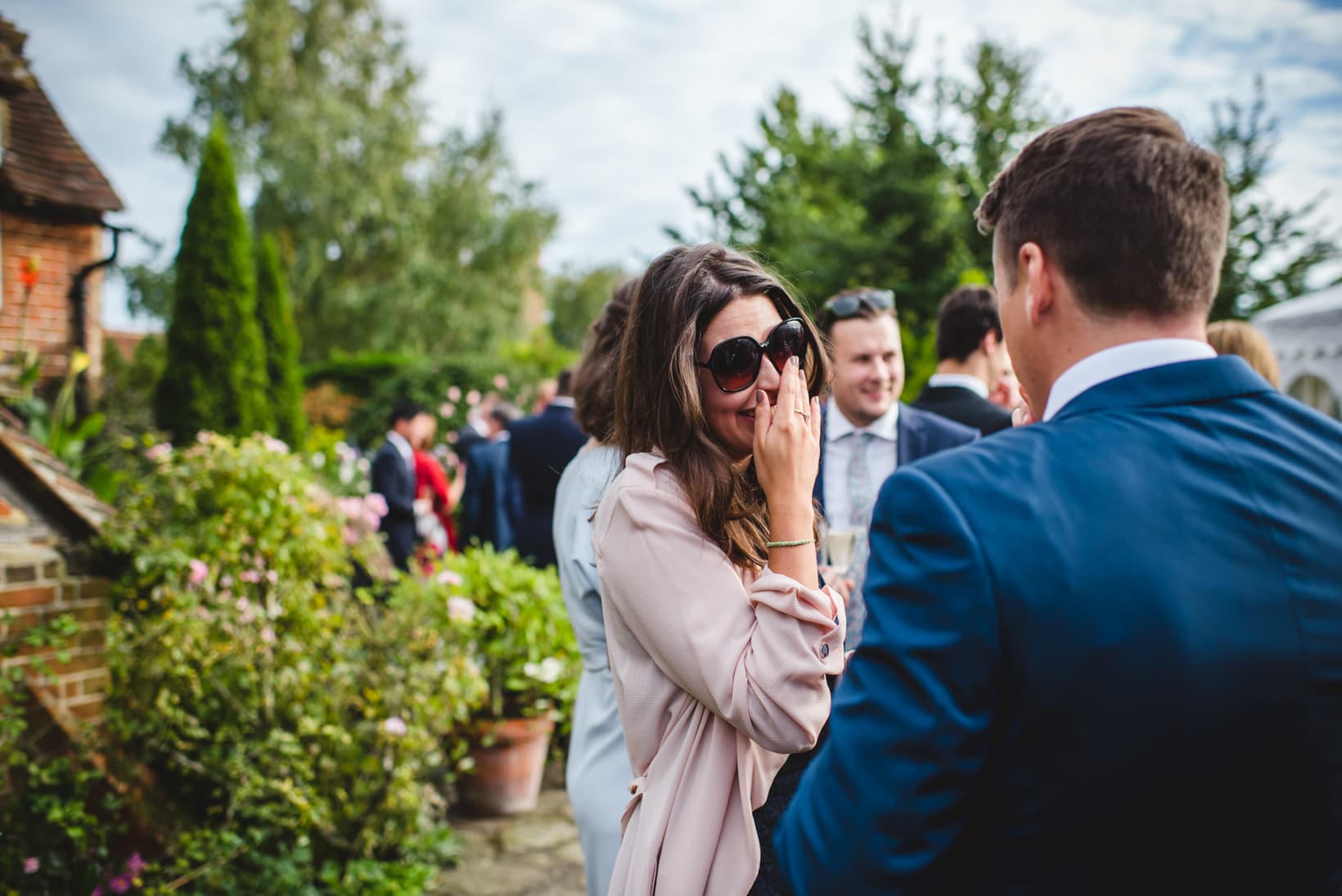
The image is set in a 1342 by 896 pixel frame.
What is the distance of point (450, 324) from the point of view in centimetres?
2317

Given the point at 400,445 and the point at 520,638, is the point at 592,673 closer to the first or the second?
the point at 520,638

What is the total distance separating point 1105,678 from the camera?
887 mm

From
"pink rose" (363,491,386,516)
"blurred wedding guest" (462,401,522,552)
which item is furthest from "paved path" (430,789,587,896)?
"blurred wedding guest" (462,401,522,552)

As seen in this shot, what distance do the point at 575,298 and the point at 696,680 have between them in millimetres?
49045

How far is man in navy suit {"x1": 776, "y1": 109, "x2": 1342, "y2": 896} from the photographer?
0.89 metres

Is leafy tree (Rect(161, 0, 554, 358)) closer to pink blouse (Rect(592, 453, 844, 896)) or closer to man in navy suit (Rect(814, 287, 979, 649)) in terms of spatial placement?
man in navy suit (Rect(814, 287, 979, 649))

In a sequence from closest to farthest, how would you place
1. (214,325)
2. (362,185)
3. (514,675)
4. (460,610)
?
(460,610)
(514,675)
(214,325)
(362,185)

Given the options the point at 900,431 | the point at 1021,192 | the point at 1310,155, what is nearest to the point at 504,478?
the point at 900,431

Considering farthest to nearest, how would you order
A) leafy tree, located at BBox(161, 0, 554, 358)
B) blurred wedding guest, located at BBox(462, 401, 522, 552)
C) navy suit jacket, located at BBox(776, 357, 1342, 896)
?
1. leafy tree, located at BBox(161, 0, 554, 358)
2. blurred wedding guest, located at BBox(462, 401, 522, 552)
3. navy suit jacket, located at BBox(776, 357, 1342, 896)

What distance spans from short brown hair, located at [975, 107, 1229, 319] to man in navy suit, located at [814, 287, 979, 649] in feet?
7.74

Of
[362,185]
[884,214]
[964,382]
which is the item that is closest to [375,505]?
[964,382]

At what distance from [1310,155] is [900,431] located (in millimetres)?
10774

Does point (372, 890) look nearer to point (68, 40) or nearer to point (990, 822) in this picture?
point (990, 822)

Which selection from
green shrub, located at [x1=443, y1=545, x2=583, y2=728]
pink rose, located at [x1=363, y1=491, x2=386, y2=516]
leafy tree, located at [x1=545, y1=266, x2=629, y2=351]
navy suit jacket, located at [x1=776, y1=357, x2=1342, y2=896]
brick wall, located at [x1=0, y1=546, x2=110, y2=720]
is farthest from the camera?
leafy tree, located at [x1=545, y1=266, x2=629, y2=351]
